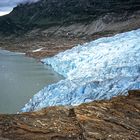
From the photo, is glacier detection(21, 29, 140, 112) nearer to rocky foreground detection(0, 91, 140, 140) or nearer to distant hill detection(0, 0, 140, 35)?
rocky foreground detection(0, 91, 140, 140)

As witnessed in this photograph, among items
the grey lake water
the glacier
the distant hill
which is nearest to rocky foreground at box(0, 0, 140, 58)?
the distant hill

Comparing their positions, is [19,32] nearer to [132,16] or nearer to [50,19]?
[50,19]

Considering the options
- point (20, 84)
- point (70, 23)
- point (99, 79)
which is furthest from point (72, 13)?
point (99, 79)

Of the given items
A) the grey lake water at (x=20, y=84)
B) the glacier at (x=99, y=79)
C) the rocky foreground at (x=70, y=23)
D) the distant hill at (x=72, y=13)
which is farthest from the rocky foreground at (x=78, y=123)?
the distant hill at (x=72, y=13)

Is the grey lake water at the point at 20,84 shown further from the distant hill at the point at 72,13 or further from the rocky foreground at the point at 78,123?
the distant hill at the point at 72,13

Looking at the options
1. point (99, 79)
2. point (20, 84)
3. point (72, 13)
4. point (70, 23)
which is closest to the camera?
point (99, 79)

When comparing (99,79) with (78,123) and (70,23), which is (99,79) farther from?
(70,23)
